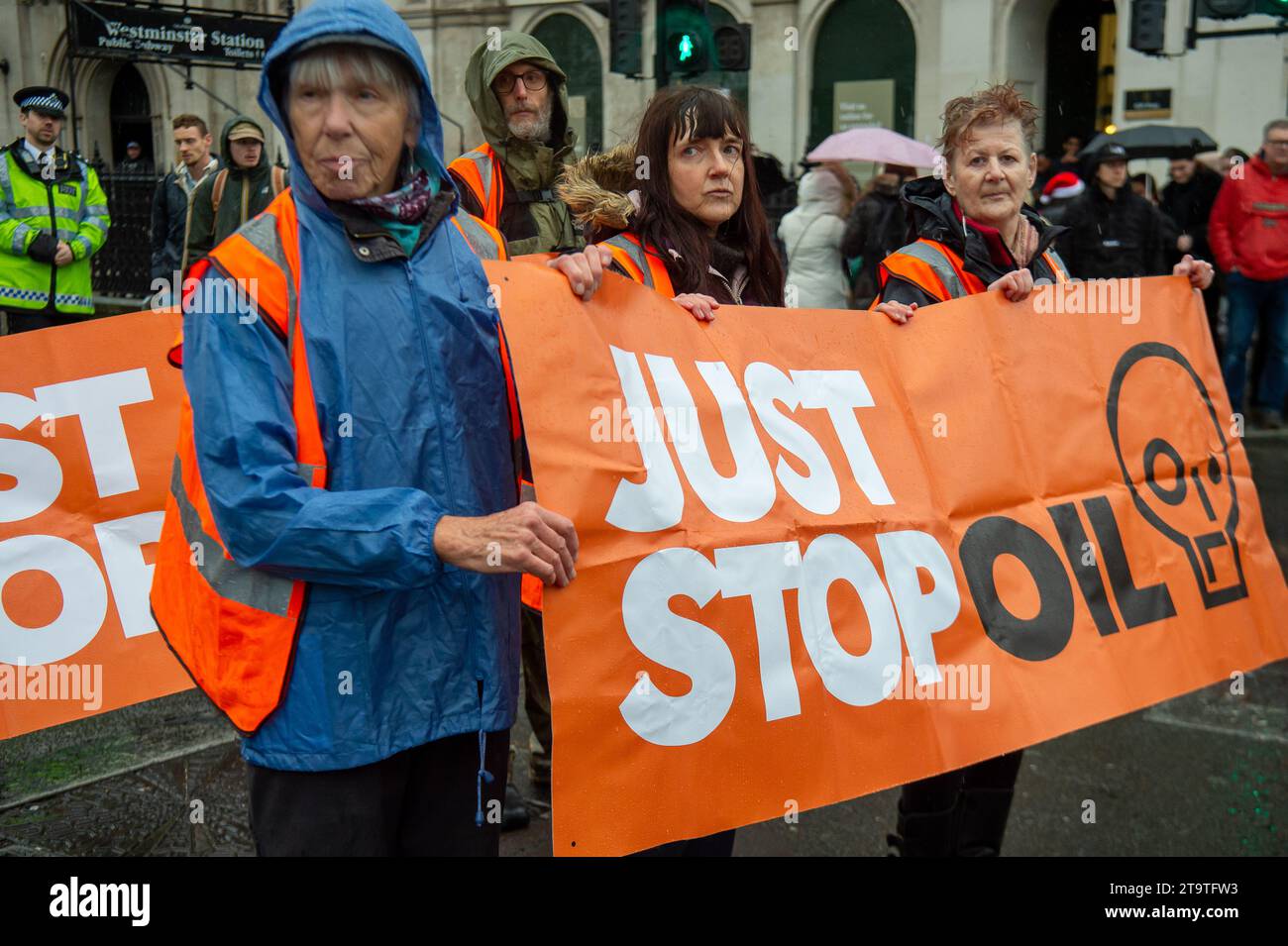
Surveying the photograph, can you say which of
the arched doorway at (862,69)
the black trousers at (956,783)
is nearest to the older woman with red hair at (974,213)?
the black trousers at (956,783)

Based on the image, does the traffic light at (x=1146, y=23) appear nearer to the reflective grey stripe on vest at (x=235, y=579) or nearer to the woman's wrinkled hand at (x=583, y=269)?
the woman's wrinkled hand at (x=583, y=269)

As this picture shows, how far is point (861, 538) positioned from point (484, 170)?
202 cm

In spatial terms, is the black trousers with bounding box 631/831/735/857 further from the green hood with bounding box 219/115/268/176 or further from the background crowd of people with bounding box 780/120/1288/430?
the background crowd of people with bounding box 780/120/1288/430

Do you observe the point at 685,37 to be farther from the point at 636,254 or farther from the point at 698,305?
the point at 698,305

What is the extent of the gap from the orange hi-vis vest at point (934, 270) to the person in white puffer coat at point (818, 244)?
6.58m

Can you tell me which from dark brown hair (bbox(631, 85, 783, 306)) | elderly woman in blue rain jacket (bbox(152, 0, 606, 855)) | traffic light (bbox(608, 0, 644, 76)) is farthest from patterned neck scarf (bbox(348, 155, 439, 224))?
traffic light (bbox(608, 0, 644, 76))

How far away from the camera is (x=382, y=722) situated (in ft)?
6.96

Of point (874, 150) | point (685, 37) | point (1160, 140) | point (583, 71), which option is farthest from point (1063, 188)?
point (583, 71)

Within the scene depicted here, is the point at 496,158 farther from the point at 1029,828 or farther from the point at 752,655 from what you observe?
the point at 1029,828

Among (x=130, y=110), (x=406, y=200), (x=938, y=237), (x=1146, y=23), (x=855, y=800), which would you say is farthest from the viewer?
(x=130, y=110)

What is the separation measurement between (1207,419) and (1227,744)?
1632 millimetres

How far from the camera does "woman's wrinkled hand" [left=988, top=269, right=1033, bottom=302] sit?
3.26 metres

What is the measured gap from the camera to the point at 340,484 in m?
2.09
